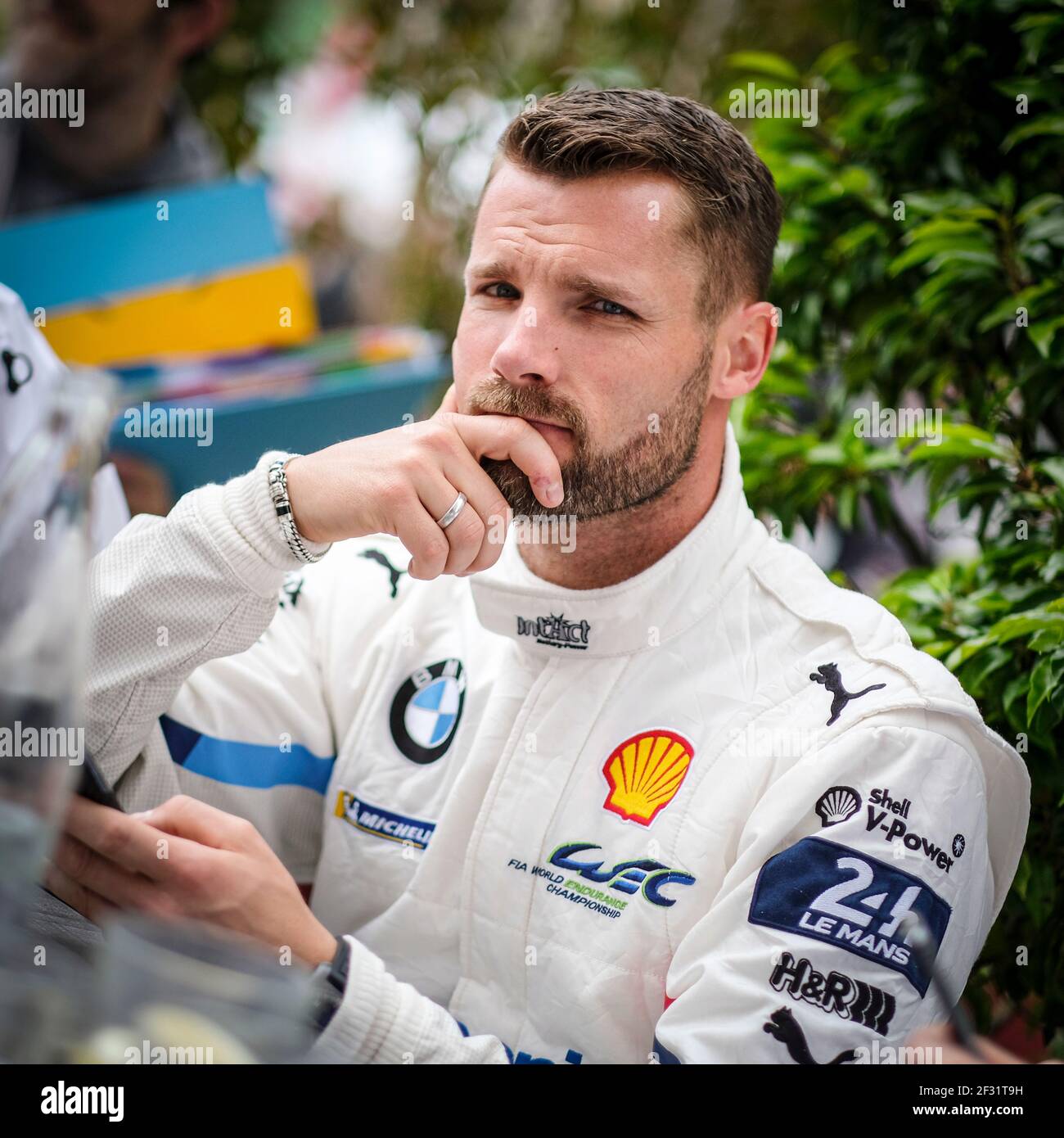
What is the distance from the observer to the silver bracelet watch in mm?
1293

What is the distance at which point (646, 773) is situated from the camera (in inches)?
53.2

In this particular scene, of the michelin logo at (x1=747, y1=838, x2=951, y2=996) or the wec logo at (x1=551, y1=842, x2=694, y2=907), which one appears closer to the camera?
the michelin logo at (x1=747, y1=838, x2=951, y2=996)

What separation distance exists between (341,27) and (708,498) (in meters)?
3.19

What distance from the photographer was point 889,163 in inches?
76.2

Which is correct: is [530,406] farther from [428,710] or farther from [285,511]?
[428,710]

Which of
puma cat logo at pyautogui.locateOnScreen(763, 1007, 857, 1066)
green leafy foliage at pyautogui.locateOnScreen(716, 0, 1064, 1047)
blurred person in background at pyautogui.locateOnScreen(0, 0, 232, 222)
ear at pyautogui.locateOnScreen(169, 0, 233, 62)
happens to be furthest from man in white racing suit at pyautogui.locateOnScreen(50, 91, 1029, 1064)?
ear at pyautogui.locateOnScreen(169, 0, 233, 62)

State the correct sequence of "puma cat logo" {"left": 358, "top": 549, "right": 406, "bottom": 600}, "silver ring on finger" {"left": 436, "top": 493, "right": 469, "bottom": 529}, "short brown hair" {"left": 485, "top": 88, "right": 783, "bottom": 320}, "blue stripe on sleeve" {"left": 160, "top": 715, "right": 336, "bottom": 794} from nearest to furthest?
"silver ring on finger" {"left": 436, "top": 493, "right": 469, "bottom": 529} < "short brown hair" {"left": 485, "top": 88, "right": 783, "bottom": 320} < "blue stripe on sleeve" {"left": 160, "top": 715, "right": 336, "bottom": 794} < "puma cat logo" {"left": 358, "top": 549, "right": 406, "bottom": 600}

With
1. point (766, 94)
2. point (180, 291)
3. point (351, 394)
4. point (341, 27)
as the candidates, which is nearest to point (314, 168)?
point (341, 27)

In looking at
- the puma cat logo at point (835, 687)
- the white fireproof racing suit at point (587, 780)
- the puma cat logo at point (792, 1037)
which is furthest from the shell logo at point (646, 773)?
the puma cat logo at point (792, 1037)

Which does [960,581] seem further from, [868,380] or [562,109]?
[562,109]

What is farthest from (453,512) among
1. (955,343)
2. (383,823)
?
(955,343)

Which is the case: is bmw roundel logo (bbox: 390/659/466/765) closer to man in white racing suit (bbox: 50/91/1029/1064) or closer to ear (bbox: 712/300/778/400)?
man in white racing suit (bbox: 50/91/1029/1064)

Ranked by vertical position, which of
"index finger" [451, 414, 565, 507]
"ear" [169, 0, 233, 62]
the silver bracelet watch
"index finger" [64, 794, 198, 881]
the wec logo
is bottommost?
the wec logo

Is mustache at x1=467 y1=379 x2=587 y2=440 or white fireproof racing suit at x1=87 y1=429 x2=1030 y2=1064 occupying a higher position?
mustache at x1=467 y1=379 x2=587 y2=440
